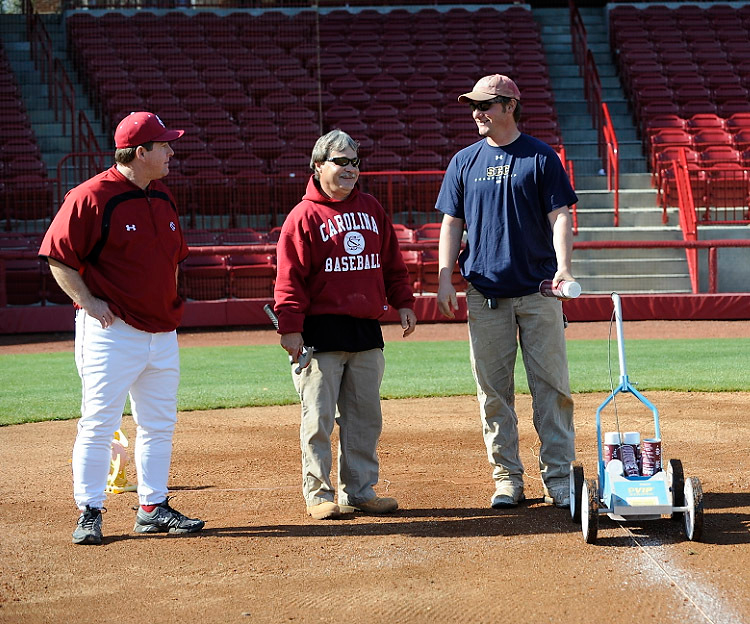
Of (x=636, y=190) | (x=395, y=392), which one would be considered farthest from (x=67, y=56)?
(x=395, y=392)

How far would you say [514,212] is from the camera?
545 centimetres

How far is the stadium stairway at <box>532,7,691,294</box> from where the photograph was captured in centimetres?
1722

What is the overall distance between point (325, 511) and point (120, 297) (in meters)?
1.49

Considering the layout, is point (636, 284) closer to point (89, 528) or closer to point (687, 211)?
point (687, 211)

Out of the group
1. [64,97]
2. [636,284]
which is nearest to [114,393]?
[636,284]

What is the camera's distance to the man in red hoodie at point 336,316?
5297 mm

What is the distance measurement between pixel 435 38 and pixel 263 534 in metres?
21.1

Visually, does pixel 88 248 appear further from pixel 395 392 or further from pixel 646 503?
pixel 395 392

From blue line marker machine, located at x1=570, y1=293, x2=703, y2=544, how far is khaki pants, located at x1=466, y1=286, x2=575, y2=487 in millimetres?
546

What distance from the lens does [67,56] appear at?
2506 cm

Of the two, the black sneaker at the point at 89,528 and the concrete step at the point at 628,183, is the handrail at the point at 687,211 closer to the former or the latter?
the concrete step at the point at 628,183

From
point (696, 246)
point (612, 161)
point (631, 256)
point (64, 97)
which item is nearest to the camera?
point (696, 246)

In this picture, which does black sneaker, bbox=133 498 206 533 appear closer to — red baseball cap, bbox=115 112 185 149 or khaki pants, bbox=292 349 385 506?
khaki pants, bbox=292 349 385 506

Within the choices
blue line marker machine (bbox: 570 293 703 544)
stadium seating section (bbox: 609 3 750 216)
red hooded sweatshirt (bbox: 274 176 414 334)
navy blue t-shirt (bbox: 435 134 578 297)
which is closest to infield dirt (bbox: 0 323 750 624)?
blue line marker machine (bbox: 570 293 703 544)
